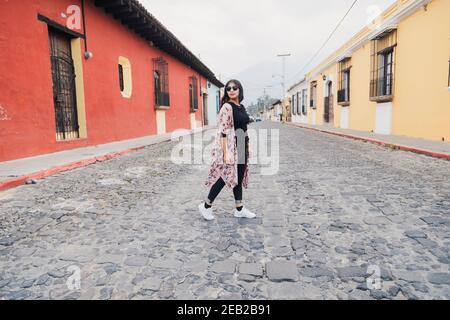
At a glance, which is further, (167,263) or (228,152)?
(228,152)

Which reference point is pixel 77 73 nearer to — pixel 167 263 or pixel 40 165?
pixel 40 165

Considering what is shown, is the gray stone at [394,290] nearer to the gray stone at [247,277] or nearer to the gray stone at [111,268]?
the gray stone at [247,277]

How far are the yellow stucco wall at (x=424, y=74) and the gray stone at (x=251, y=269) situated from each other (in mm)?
9022

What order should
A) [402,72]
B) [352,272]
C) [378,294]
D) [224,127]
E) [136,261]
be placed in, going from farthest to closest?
1. [402,72]
2. [224,127]
3. [136,261]
4. [352,272]
5. [378,294]

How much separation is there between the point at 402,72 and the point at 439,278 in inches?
439

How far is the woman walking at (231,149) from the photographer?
311cm

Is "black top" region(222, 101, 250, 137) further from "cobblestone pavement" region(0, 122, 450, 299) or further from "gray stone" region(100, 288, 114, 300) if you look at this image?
"gray stone" region(100, 288, 114, 300)

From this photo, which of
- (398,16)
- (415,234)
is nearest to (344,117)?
(398,16)

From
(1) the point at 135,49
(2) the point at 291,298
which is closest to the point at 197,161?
(2) the point at 291,298

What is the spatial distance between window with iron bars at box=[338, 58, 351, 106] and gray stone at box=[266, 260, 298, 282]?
16.7 meters

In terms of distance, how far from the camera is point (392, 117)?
12180mm

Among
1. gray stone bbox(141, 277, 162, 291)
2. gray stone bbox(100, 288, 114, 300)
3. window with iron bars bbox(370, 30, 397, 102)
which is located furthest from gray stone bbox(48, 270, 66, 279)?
window with iron bars bbox(370, 30, 397, 102)

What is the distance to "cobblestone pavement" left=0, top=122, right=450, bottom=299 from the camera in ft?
6.31

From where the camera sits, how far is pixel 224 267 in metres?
2.19
